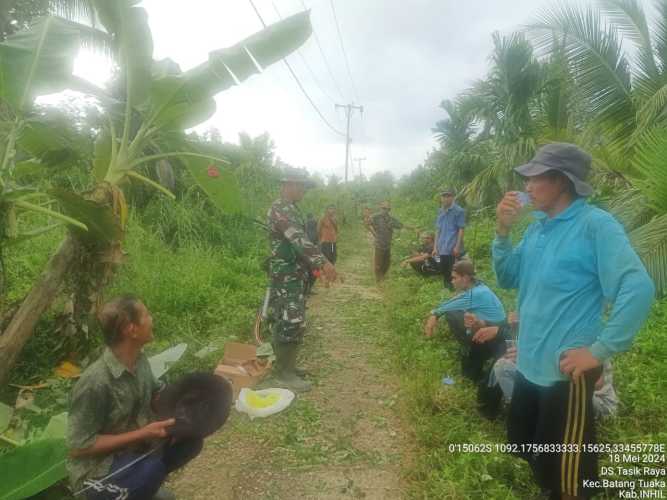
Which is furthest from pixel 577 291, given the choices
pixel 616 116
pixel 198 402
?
pixel 616 116

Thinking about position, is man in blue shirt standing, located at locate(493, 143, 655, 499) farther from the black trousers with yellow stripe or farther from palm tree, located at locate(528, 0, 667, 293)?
palm tree, located at locate(528, 0, 667, 293)

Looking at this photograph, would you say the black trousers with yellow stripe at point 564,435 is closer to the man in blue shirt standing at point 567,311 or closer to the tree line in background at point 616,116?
the man in blue shirt standing at point 567,311

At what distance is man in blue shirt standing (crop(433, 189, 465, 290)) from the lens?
702 centimetres

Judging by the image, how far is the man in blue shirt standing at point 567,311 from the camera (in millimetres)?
1837

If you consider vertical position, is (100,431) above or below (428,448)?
above

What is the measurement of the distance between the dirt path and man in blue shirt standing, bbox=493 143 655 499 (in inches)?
42.1

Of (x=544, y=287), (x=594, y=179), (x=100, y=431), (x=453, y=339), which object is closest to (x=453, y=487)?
(x=544, y=287)

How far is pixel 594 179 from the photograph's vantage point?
5.53 meters

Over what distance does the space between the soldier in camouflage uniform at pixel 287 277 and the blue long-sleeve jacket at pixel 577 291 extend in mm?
2155

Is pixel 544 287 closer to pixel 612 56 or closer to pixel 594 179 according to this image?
pixel 594 179

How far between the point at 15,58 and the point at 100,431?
2039mm

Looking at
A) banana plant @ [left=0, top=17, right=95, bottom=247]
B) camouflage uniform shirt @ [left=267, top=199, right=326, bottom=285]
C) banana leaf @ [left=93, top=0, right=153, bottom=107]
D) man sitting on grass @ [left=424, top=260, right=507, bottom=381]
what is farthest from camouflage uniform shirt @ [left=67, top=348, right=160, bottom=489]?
man sitting on grass @ [left=424, top=260, right=507, bottom=381]

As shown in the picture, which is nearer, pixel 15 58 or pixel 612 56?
pixel 15 58

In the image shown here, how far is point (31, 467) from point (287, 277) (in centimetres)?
253
